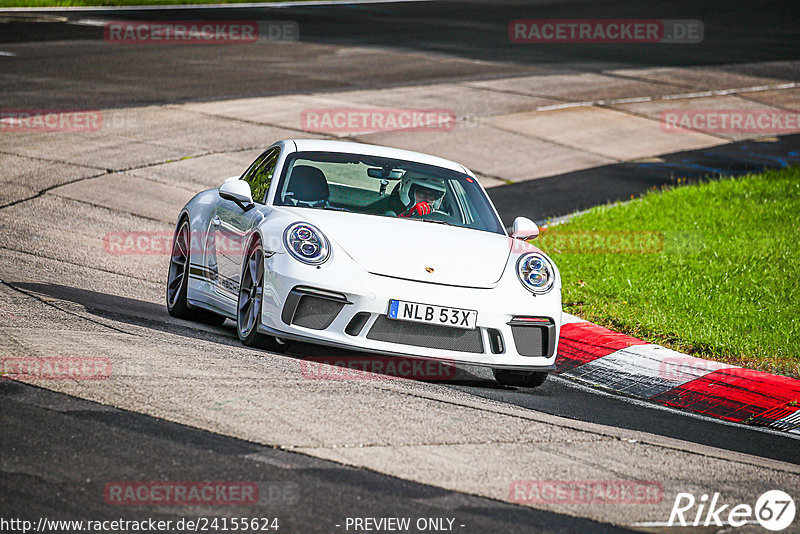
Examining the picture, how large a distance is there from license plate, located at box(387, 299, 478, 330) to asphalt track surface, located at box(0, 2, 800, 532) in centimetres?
53

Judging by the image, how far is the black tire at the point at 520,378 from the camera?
7.16 metres

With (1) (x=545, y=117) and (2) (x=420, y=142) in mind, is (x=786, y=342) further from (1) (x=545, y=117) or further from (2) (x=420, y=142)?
(1) (x=545, y=117)

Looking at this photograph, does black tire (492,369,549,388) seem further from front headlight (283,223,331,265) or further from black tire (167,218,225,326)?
black tire (167,218,225,326)

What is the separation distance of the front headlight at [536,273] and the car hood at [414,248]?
131 millimetres

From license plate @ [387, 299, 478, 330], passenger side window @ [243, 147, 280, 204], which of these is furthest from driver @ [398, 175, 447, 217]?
license plate @ [387, 299, 478, 330]

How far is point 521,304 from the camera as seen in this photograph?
6910 millimetres

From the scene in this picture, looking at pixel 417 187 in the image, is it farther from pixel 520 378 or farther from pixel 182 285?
pixel 182 285

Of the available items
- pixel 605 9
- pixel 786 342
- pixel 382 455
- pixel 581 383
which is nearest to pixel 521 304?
pixel 581 383

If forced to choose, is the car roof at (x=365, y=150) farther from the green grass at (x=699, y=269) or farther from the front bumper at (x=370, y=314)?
the green grass at (x=699, y=269)

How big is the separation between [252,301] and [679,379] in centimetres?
305

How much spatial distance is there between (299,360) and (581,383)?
211 centimetres

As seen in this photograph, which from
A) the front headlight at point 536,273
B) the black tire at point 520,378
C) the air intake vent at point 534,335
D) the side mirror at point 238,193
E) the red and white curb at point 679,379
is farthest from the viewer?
the side mirror at point 238,193

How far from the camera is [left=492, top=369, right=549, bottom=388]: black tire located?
7160 millimetres

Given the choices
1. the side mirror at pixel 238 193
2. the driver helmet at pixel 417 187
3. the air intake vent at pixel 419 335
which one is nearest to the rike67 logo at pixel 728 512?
the air intake vent at pixel 419 335
